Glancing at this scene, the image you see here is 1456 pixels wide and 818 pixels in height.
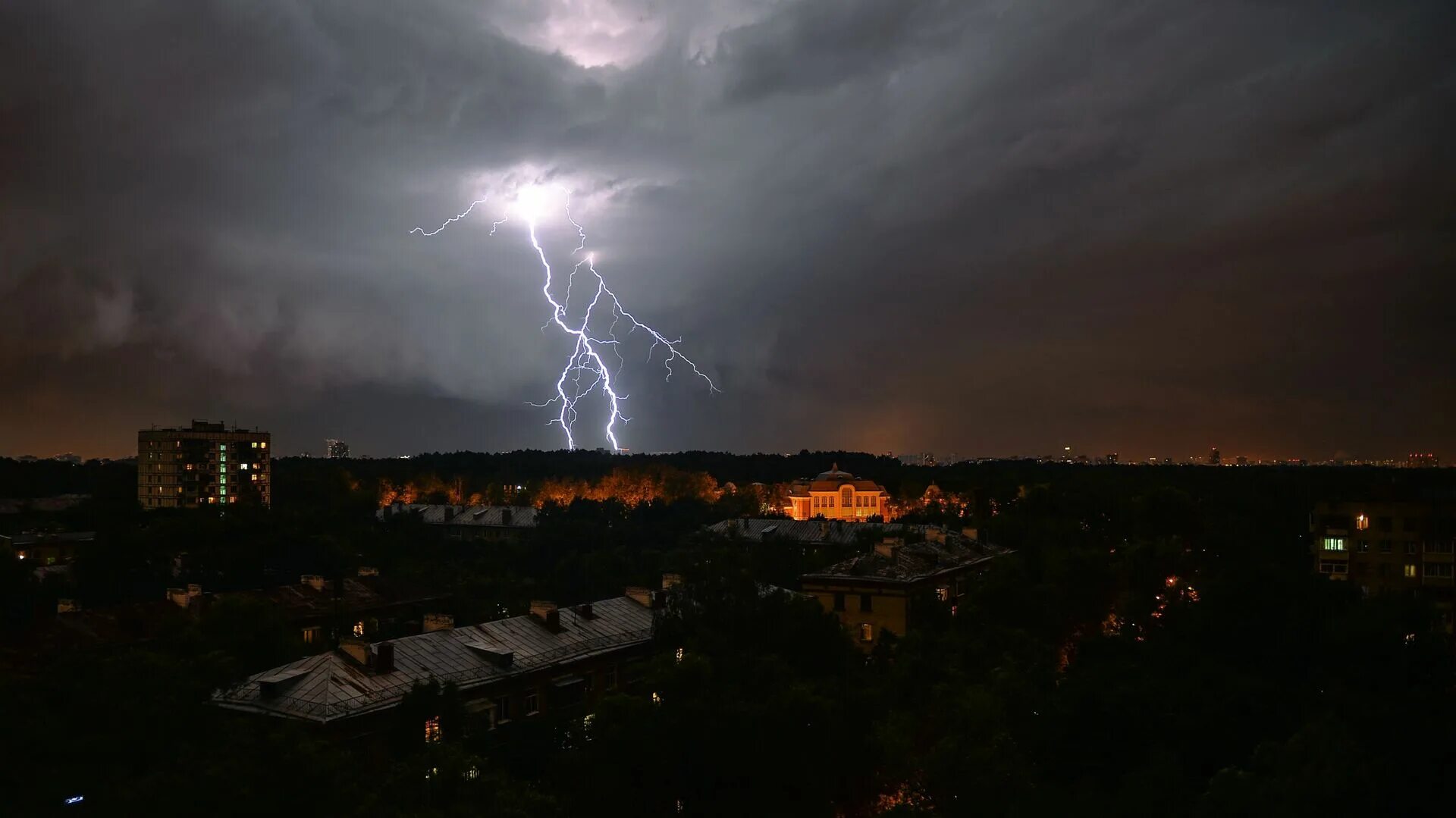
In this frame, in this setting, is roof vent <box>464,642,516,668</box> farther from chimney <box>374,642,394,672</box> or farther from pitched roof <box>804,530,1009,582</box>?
pitched roof <box>804,530,1009,582</box>

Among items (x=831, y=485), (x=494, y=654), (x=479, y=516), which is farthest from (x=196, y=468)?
(x=494, y=654)

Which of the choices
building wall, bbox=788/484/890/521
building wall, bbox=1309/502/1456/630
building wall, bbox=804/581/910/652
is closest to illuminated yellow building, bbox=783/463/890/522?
building wall, bbox=788/484/890/521

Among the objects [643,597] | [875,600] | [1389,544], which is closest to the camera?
[643,597]

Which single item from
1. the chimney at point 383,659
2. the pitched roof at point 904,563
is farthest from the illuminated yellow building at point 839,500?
the chimney at point 383,659

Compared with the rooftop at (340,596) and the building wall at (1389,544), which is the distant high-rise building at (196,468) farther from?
the building wall at (1389,544)

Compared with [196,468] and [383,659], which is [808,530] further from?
[196,468]

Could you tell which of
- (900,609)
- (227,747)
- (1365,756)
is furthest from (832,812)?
(900,609)
